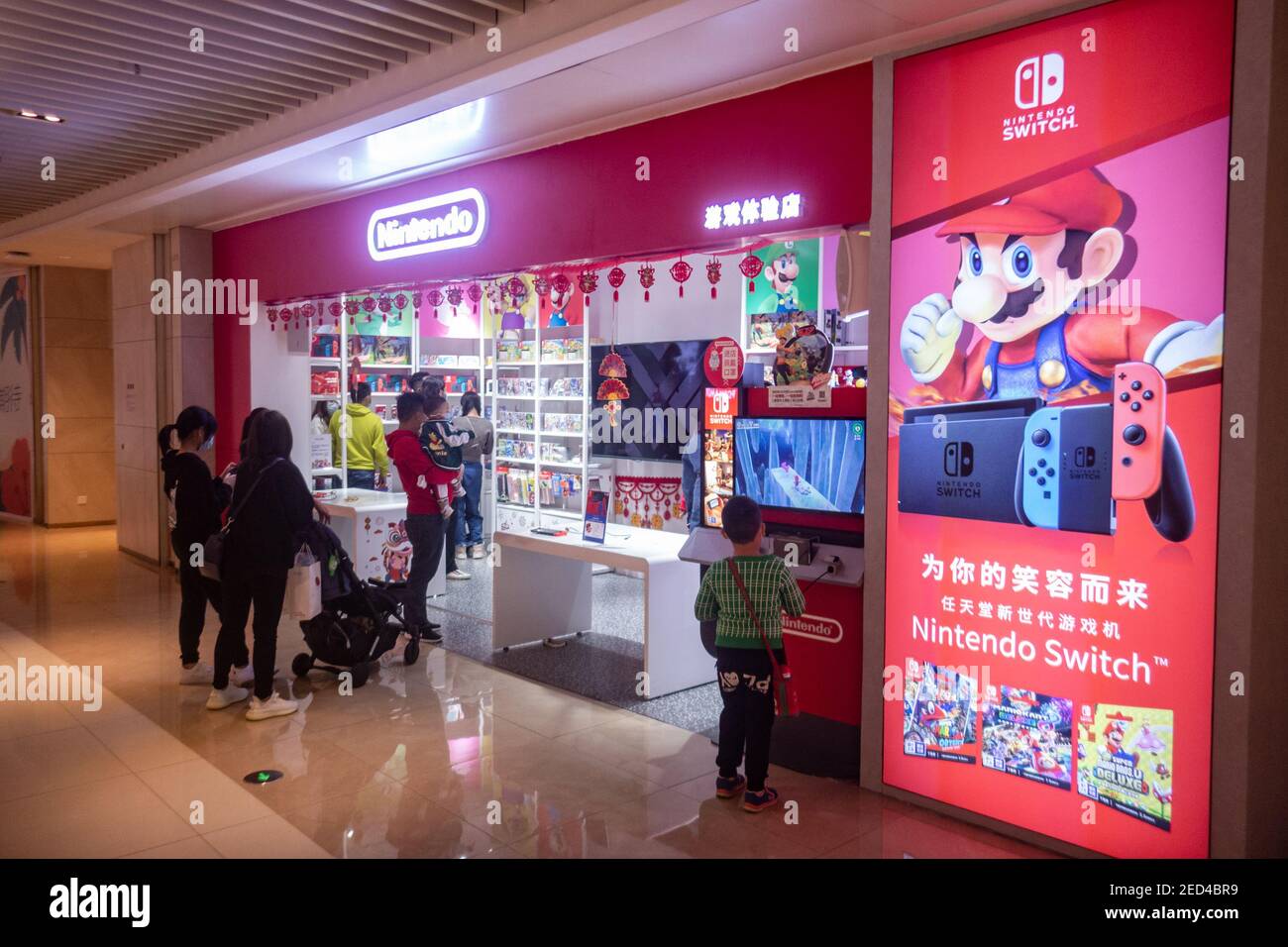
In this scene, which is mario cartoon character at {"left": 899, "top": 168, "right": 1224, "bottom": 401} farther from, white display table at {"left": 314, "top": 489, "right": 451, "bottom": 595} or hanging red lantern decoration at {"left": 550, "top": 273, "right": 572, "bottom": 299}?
white display table at {"left": 314, "top": 489, "right": 451, "bottom": 595}

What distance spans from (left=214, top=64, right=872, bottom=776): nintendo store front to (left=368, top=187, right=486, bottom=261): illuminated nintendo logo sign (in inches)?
0.8

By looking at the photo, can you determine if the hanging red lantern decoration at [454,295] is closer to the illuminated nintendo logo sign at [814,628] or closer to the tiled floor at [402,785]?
the tiled floor at [402,785]

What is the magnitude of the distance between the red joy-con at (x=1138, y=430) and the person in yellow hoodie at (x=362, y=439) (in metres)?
6.84

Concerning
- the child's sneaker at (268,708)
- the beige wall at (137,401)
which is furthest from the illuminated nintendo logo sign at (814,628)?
the beige wall at (137,401)

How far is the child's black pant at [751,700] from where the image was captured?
397 centimetres

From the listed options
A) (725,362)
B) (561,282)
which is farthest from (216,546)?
(725,362)

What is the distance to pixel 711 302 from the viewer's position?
29.7ft

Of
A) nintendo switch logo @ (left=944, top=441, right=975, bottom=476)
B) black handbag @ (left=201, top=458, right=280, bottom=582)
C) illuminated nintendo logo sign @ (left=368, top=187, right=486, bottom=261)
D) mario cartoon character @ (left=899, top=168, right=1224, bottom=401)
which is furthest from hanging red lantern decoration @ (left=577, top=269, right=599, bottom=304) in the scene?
nintendo switch logo @ (left=944, top=441, right=975, bottom=476)

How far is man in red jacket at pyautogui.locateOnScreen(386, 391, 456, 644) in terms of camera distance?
652cm

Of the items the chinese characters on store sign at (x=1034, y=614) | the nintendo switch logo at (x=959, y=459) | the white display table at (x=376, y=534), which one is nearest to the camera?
the chinese characters on store sign at (x=1034, y=614)

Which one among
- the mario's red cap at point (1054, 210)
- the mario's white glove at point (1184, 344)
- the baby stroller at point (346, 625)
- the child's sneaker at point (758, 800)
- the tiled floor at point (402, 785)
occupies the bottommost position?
the tiled floor at point (402, 785)

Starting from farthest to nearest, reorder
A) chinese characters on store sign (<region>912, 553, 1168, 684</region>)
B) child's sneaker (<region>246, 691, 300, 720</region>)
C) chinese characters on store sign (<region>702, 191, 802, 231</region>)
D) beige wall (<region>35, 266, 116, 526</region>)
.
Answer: beige wall (<region>35, 266, 116, 526</region>) < child's sneaker (<region>246, 691, 300, 720</region>) < chinese characters on store sign (<region>702, 191, 802, 231</region>) < chinese characters on store sign (<region>912, 553, 1168, 684</region>)

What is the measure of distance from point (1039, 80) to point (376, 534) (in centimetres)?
583

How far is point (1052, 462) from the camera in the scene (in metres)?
3.60
